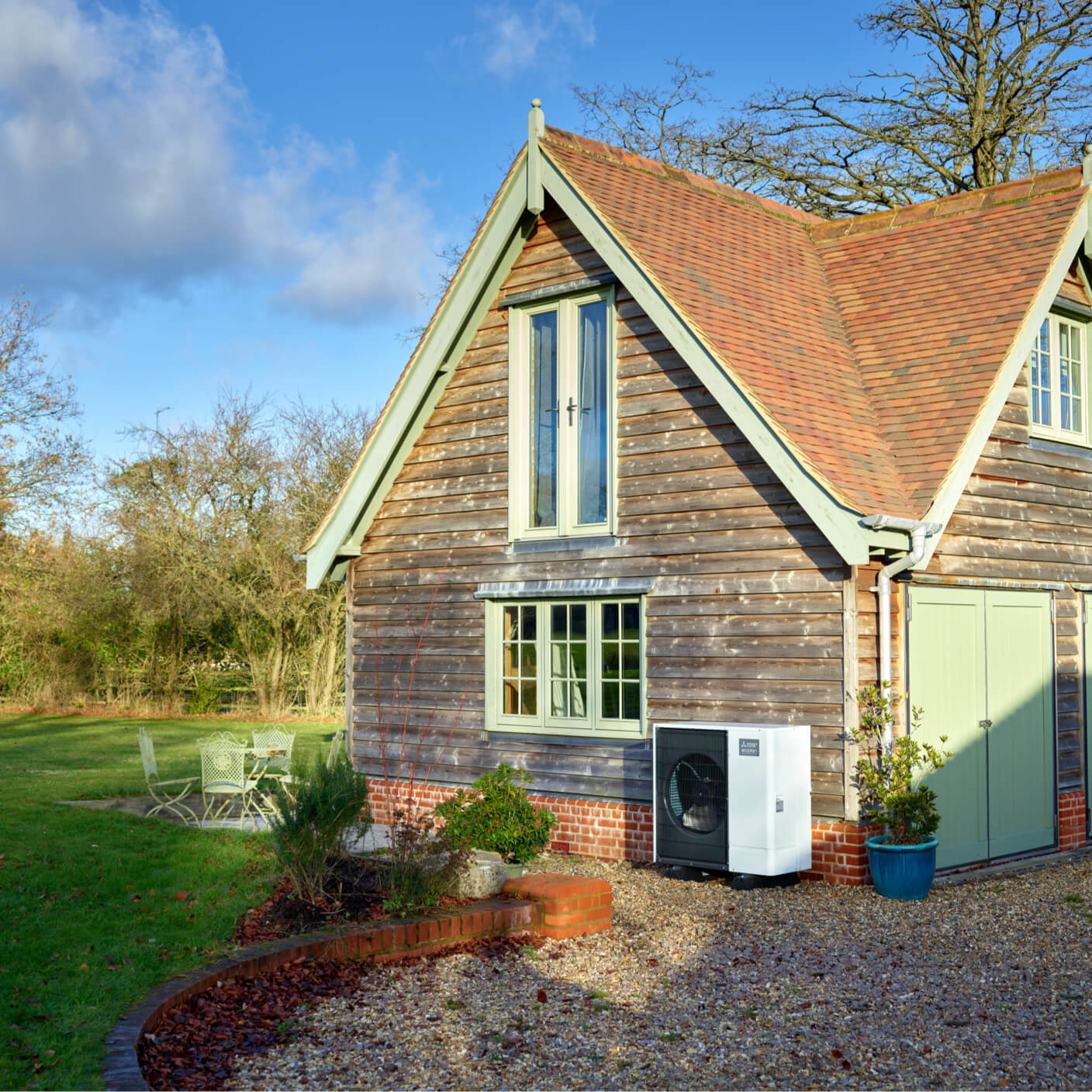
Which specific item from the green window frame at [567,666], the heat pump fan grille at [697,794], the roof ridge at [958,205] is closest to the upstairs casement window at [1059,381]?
the roof ridge at [958,205]

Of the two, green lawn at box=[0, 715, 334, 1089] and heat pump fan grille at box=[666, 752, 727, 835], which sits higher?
heat pump fan grille at box=[666, 752, 727, 835]

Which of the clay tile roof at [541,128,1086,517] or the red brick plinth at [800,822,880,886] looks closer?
the red brick plinth at [800,822,880,886]

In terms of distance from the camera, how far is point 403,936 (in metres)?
7.58

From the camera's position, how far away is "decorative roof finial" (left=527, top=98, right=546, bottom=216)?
12398 mm

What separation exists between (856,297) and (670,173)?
9.01ft

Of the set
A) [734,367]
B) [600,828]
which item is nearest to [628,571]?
[734,367]

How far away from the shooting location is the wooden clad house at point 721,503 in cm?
1059

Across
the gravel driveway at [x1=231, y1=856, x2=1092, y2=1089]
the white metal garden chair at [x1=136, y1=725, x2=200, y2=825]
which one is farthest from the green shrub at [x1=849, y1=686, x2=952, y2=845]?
the white metal garden chair at [x1=136, y1=725, x2=200, y2=825]

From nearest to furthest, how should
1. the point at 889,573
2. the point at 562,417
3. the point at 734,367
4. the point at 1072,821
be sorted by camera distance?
the point at 889,573 < the point at 734,367 < the point at 1072,821 < the point at 562,417

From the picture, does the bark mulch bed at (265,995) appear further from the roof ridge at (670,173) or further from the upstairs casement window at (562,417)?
the roof ridge at (670,173)

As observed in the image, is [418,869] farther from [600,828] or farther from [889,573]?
[889,573]

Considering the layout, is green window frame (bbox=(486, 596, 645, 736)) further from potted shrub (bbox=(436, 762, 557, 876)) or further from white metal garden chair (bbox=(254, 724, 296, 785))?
white metal garden chair (bbox=(254, 724, 296, 785))

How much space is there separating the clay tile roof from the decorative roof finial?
14 cm

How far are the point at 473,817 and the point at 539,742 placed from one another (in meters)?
2.91
